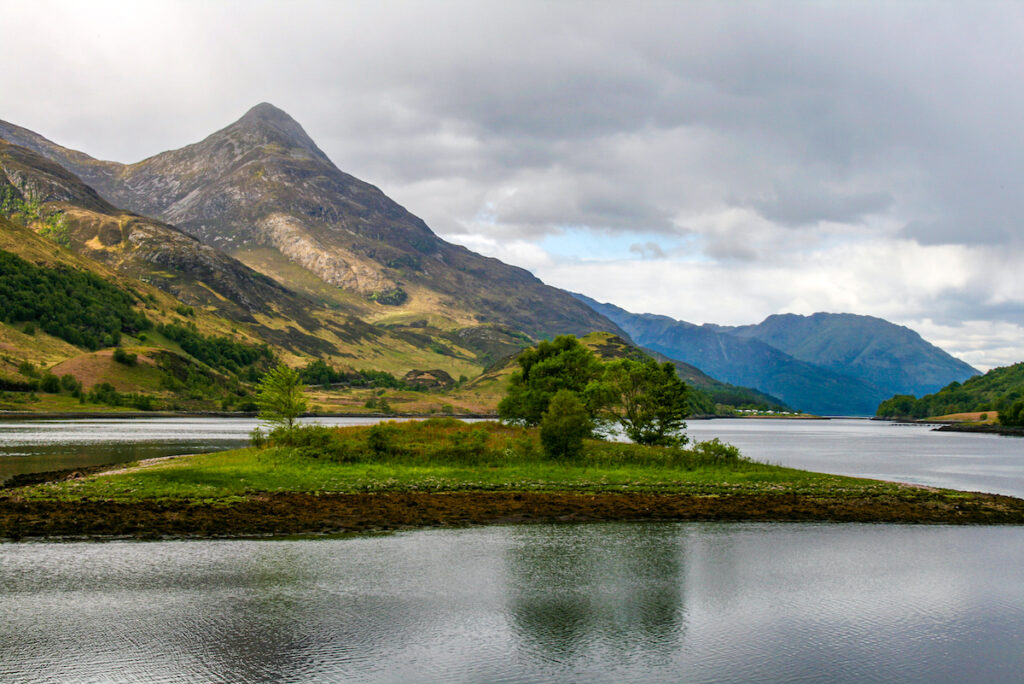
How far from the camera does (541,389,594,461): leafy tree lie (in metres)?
81.6

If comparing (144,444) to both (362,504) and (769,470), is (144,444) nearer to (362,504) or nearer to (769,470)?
Result: (362,504)

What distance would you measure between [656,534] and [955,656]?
23573 millimetres

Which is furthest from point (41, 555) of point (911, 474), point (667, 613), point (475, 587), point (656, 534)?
point (911, 474)

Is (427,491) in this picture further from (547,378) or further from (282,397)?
(547,378)

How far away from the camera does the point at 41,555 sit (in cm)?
4038

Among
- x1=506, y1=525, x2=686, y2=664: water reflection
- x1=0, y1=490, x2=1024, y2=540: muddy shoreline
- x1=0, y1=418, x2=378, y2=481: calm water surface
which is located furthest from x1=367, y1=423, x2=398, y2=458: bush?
x1=506, y1=525, x2=686, y2=664: water reflection

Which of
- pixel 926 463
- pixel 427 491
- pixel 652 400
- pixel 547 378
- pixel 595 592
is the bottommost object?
pixel 595 592

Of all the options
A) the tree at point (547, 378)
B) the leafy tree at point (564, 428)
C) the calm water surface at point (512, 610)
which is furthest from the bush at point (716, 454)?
the calm water surface at point (512, 610)

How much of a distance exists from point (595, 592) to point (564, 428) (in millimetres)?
45549

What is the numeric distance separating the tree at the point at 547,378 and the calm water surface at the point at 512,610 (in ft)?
177

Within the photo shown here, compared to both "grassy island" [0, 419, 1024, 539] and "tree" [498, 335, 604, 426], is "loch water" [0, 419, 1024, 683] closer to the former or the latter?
"grassy island" [0, 419, 1024, 539]

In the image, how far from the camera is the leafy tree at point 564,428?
8156cm

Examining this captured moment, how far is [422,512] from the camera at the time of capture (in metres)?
55.1

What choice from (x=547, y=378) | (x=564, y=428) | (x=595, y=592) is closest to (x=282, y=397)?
(x=547, y=378)
